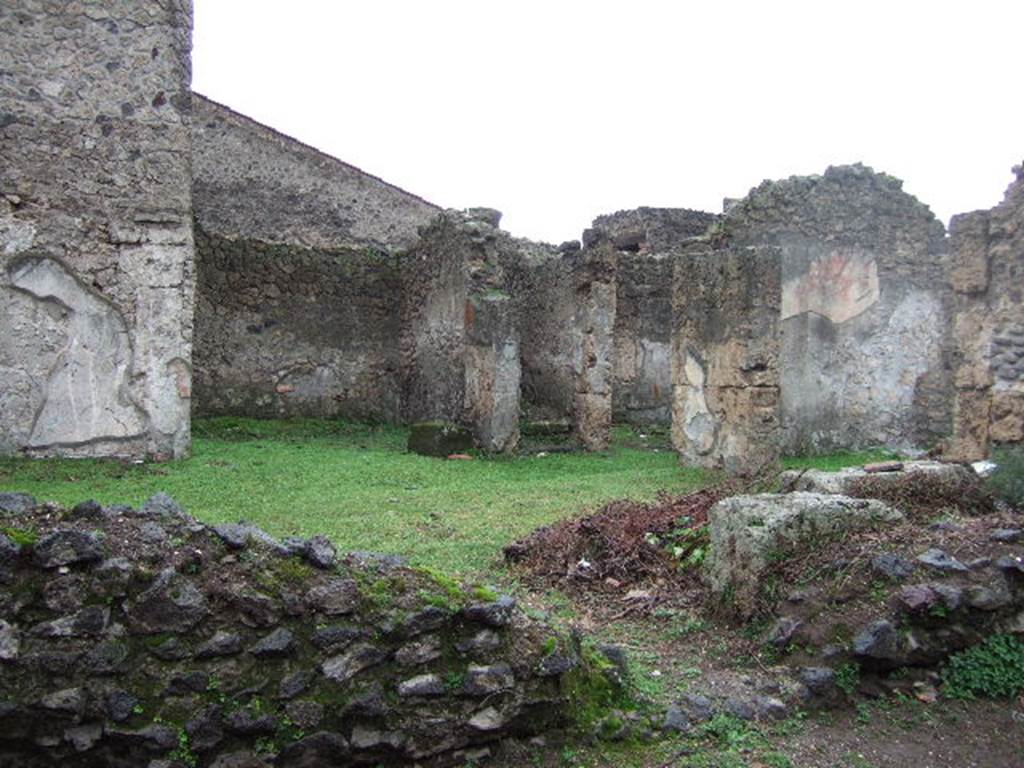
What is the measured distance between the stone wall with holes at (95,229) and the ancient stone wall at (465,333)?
12.1ft

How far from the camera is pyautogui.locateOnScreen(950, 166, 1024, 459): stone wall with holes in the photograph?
7.15 metres

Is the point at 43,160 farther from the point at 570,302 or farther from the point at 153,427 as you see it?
the point at 570,302

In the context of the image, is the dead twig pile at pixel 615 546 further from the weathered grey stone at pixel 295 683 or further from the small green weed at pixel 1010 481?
the weathered grey stone at pixel 295 683

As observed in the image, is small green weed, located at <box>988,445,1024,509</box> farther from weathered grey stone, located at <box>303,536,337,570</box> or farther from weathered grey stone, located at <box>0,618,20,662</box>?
weathered grey stone, located at <box>0,618,20,662</box>

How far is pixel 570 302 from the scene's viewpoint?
12.3m

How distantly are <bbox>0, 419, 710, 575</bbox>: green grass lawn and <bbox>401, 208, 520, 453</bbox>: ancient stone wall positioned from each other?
864 mm

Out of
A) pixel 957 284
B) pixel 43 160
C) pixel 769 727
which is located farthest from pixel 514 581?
pixel 43 160

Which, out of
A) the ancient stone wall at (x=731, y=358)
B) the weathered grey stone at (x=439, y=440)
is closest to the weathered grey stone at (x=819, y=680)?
the ancient stone wall at (x=731, y=358)

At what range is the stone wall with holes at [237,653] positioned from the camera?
101 inches

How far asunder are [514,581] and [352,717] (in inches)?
84.1

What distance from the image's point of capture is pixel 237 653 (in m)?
2.73

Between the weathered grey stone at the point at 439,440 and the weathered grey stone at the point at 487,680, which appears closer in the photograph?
the weathered grey stone at the point at 487,680

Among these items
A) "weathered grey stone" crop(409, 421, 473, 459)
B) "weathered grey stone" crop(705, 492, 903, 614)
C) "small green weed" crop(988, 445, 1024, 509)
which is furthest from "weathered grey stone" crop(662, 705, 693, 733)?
"weathered grey stone" crop(409, 421, 473, 459)

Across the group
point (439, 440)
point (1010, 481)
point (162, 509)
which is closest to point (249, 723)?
point (162, 509)
